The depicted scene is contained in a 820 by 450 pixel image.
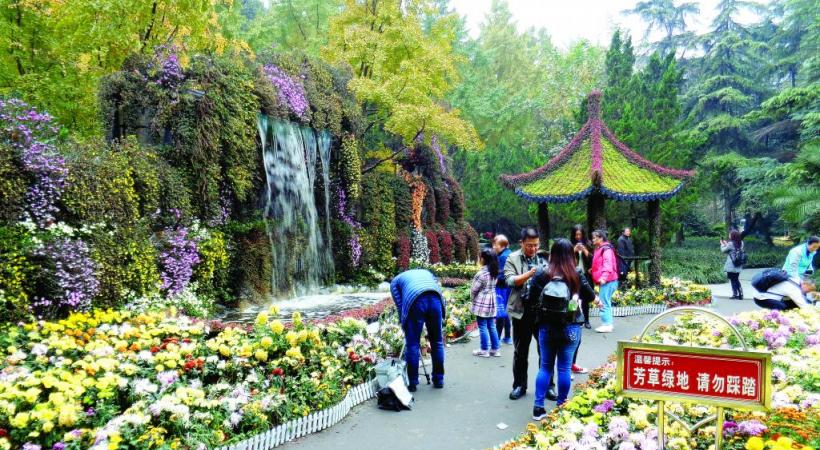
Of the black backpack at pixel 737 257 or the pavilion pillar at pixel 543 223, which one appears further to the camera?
the black backpack at pixel 737 257

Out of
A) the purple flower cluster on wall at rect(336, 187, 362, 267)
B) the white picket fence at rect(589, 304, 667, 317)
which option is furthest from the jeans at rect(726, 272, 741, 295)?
the purple flower cluster on wall at rect(336, 187, 362, 267)

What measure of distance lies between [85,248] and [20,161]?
1414mm

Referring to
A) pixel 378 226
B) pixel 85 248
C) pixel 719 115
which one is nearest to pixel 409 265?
pixel 378 226

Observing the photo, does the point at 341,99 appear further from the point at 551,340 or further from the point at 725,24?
the point at 725,24

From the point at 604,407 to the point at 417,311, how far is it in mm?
1994

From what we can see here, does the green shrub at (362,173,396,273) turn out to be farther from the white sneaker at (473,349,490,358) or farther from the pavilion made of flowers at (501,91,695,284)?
the white sneaker at (473,349,490,358)

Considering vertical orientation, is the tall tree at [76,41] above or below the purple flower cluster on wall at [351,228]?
above

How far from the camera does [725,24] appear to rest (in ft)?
112

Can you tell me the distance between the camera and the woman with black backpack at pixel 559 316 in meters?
4.66

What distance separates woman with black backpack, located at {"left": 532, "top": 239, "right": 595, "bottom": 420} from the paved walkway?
49 centimetres

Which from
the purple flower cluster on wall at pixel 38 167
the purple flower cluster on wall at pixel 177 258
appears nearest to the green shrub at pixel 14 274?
the purple flower cluster on wall at pixel 38 167

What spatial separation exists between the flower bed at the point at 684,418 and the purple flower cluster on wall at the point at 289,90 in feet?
33.6

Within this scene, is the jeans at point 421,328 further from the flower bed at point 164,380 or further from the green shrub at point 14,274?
the green shrub at point 14,274

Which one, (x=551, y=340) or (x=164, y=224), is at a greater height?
(x=164, y=224)
